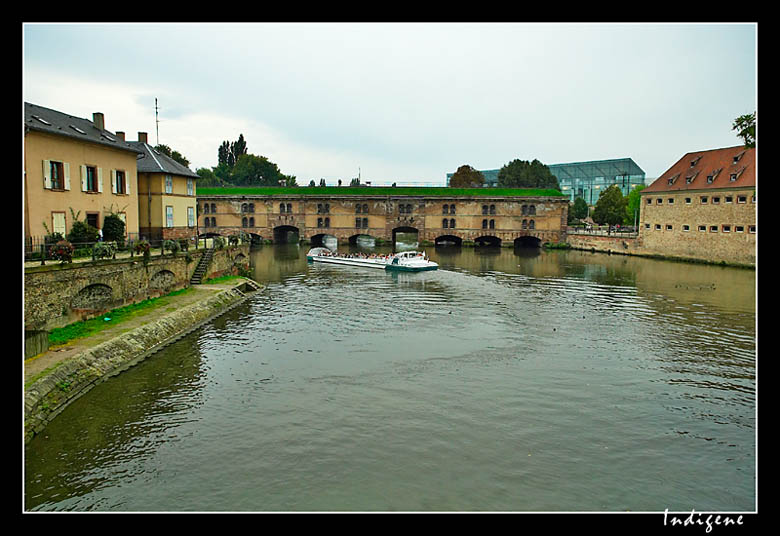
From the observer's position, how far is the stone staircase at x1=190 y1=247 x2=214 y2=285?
115 feet

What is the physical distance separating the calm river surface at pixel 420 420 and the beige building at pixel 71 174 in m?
9.95

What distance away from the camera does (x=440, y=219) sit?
83500mm

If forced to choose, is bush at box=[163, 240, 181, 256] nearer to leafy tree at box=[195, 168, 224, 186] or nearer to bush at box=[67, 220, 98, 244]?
bush at box=[67, 220, 98, 244]

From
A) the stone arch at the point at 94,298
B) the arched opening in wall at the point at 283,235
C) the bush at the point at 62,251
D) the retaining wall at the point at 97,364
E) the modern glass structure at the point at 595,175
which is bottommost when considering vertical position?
the retaining wall at the point at 97,364

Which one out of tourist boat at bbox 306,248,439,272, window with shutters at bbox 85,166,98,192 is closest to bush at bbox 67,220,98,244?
window with shutters at bbox 85,166,98,192

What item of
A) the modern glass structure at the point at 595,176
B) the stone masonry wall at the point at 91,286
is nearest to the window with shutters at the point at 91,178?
the stone masonry wall at the point at 91,286

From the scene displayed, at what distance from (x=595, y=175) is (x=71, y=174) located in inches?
6372

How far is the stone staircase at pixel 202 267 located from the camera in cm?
3512

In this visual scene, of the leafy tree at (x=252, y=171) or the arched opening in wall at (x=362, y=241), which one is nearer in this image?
the arched opening in wall at (x=362, y=241)

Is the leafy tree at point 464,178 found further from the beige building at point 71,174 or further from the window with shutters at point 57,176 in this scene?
the window with shutters at point 57,176

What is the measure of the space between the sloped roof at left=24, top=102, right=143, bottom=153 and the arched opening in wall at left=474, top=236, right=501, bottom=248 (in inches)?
2411
